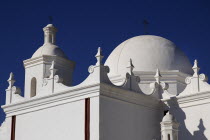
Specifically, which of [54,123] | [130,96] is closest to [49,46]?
[54,123]

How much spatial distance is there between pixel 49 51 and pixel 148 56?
5.07 meters

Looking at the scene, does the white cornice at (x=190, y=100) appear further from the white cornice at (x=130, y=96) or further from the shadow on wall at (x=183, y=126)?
the white cornice at (x=130, y=96)

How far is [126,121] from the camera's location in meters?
27.2

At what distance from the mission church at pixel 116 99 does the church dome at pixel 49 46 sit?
0.19 feet

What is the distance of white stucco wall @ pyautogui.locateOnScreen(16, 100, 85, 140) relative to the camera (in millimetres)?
26641

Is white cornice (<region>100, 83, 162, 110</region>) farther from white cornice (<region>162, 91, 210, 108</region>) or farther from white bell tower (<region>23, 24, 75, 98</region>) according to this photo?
white bell tower (<region>23, 24, 75, 98</region>)

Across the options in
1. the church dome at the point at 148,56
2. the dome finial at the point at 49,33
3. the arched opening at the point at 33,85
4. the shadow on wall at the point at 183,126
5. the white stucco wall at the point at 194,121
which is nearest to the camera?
→ the white stucco wall at the point at 194,121

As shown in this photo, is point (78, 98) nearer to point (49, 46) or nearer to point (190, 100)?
point (190, 100)

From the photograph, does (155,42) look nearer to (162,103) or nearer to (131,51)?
(131,51)

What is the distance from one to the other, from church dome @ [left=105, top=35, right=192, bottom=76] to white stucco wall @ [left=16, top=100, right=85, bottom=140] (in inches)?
195

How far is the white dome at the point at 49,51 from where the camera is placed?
31.8 meters

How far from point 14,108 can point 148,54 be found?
7.33 metres

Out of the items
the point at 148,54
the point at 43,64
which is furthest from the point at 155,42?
the point at 43,64

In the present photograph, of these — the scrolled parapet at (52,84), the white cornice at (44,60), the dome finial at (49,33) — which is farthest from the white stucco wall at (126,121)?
the dome finial at (49,33)
